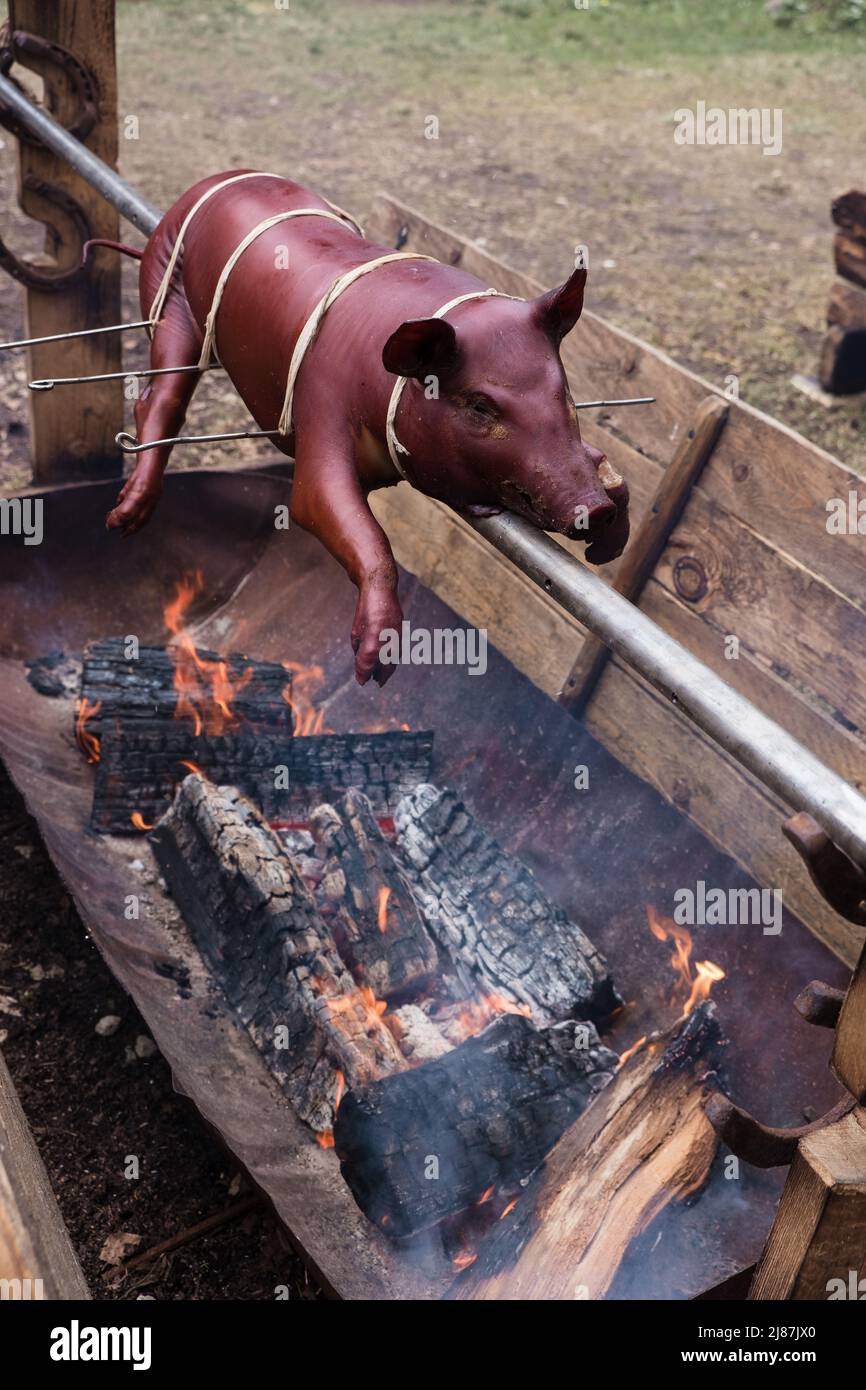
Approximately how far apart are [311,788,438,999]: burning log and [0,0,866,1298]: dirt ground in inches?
24.9

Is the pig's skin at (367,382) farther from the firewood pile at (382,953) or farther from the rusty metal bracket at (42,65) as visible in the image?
the rusty metal bracket at (42,65)

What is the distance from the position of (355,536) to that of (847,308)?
225 inches

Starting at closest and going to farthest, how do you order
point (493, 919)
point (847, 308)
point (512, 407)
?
point (512, 407), point (493, 919), point (847, 308)

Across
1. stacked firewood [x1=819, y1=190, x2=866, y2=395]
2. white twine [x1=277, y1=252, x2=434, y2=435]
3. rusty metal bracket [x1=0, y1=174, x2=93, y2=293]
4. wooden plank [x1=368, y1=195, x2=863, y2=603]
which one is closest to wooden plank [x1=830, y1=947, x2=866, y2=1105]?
wooden plank [x1=368, y1=195, x2=863, y2=603]

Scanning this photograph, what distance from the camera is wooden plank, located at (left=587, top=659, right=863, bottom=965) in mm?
3131

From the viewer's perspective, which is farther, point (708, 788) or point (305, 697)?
point (305, 697)

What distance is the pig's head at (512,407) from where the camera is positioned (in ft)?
6.91

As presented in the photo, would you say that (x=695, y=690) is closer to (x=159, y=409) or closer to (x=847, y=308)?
(x=159, y=409)

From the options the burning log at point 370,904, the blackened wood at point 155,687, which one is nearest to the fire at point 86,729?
the blackened wood at point 155,687

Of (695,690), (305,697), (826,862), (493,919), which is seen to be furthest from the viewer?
(305,697)

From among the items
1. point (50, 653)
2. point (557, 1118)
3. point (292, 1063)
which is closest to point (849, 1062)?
point (557, 1118)

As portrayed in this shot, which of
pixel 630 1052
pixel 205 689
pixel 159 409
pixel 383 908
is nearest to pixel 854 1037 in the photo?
pixel 630 1052

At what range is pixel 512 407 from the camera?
6.98ft

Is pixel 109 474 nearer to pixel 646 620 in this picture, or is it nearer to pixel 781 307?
pixel 646 620
